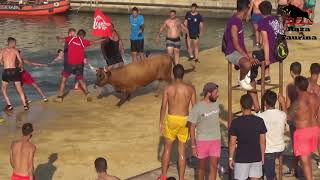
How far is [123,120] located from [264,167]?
21.9 ft

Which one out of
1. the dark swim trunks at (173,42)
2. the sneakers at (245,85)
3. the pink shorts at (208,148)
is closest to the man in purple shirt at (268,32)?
the sneakers at (245,85)

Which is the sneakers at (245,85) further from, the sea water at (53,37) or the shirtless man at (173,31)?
the sea water at (53,37)

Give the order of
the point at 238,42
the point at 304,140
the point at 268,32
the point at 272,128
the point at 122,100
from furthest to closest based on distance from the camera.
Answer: the point at 122,100 → the point at 238,42 → the point at 268,32 → the point at 304,140 → the point at 272,128

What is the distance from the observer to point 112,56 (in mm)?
18906

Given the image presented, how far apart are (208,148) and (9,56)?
27.7 feet

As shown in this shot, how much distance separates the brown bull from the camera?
17547 millimetres

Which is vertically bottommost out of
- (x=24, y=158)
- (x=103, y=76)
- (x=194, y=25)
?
(x=24, y=158)

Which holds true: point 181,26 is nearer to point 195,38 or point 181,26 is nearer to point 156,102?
point 195,38

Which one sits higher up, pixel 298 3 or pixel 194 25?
pixel 298 3

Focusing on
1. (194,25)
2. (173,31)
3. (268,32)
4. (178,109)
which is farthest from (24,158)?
(194,25)

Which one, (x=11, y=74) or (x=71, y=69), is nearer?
(x=11, y=74)

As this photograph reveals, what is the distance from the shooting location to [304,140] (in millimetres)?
10352

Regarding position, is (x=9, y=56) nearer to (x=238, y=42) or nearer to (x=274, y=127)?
(x=238, y=42)

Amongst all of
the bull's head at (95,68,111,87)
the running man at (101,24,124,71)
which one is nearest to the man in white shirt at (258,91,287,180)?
the bull's head at (95,68,111,87)
